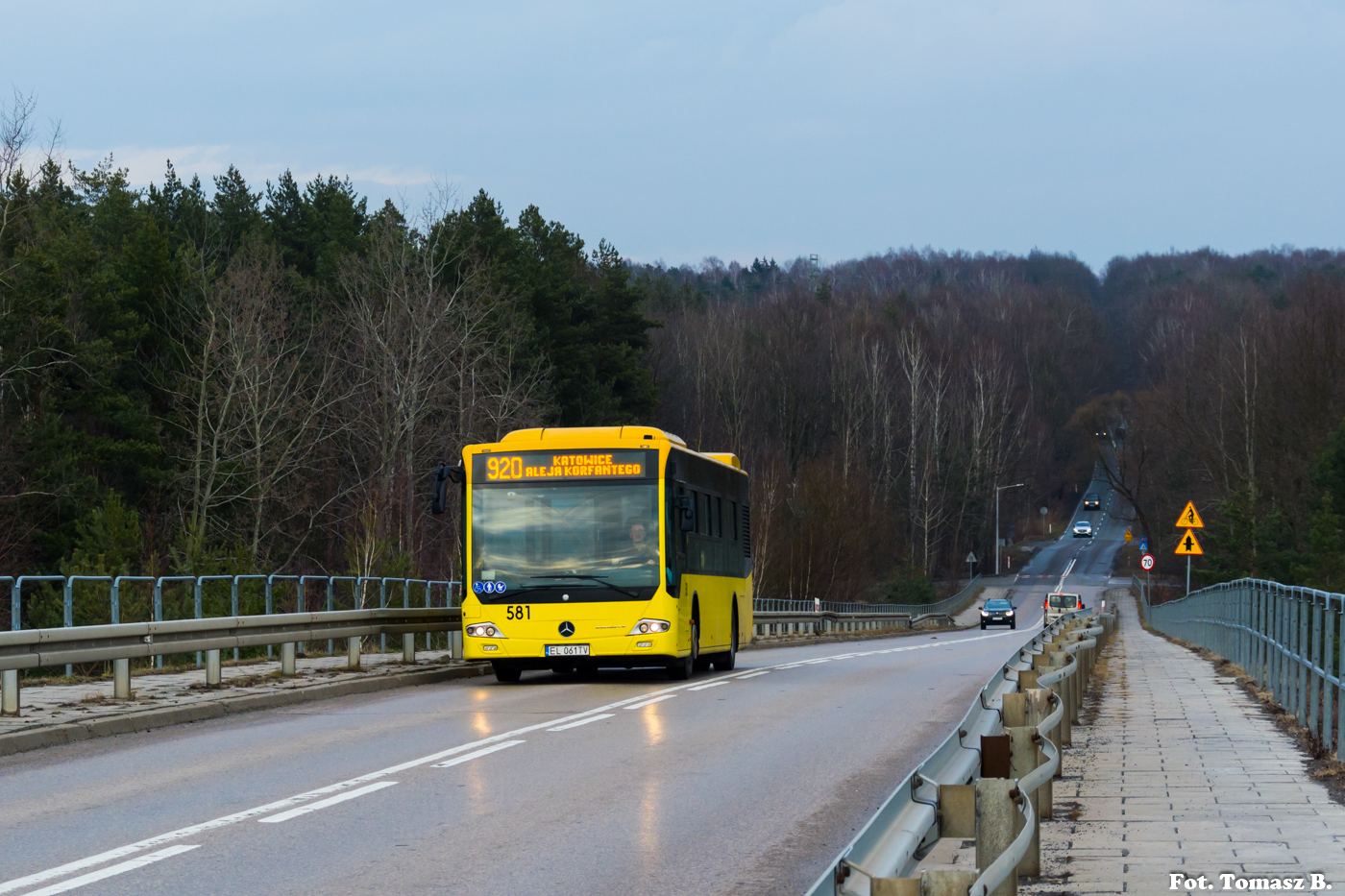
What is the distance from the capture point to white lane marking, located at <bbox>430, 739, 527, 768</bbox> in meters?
11.9

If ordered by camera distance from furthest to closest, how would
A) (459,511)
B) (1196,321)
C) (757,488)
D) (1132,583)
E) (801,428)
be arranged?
(1196,321), (801,428), (1132,583), (757,488), (459,511)

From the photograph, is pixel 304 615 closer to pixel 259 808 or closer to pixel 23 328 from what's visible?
pixel 259 808

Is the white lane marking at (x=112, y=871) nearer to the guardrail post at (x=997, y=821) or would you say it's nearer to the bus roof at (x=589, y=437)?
the guardrail post at (x=997, y=821)

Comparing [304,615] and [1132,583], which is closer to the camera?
[304,615]

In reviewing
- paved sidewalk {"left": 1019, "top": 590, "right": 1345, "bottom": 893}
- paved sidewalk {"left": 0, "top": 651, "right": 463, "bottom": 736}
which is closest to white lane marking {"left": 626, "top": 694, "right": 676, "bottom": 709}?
paved sidewalk {"left": 0, "top": 651, "right": 463, "bottom": 736}

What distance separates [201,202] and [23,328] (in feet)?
103

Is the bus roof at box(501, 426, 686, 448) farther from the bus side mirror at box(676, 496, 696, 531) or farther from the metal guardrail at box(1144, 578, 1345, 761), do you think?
the metal guardrail at box(1144, 578, 1345, 761)

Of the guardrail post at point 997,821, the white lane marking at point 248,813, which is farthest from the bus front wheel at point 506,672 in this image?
the guardrail post at point 997,821

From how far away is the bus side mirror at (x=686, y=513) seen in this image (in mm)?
20891

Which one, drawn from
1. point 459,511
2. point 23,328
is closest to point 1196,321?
point 459,511

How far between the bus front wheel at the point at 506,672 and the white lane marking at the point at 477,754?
7847 mm

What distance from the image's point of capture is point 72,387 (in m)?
53.6

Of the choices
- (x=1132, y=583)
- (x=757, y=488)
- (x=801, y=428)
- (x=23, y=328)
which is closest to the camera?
(x=23, y=328)

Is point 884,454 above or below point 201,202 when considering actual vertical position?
below
